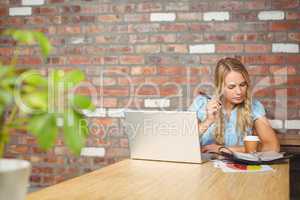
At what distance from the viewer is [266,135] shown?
2924mm

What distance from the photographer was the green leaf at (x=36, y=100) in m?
0.82

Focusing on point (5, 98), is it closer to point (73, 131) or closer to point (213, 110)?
point (73, 131)

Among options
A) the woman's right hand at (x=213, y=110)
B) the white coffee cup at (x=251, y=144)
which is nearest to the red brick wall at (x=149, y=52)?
the woman's right hand at (x=213, y=110)

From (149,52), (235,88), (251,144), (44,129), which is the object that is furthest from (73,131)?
(149,52)

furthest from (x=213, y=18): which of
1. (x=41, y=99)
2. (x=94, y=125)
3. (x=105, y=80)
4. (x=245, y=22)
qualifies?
(x=41, y=99)

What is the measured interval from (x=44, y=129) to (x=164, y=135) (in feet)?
4.27

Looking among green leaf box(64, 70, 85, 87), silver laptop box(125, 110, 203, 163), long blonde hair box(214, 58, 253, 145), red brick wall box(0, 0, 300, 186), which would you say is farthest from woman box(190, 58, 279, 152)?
green leaf box(64, 70, 85, 87)

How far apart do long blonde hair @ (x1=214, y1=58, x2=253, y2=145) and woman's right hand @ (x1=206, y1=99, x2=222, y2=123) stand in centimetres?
4

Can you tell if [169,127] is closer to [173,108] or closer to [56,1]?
[173,108]

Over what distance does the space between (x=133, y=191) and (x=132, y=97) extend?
1.98m

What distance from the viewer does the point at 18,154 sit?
3701mm

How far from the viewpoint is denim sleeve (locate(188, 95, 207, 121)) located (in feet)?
10.1

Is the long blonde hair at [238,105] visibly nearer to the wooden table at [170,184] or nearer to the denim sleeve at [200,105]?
the denim sleeve at [200,105]

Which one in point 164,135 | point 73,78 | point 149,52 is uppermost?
point 149,52
